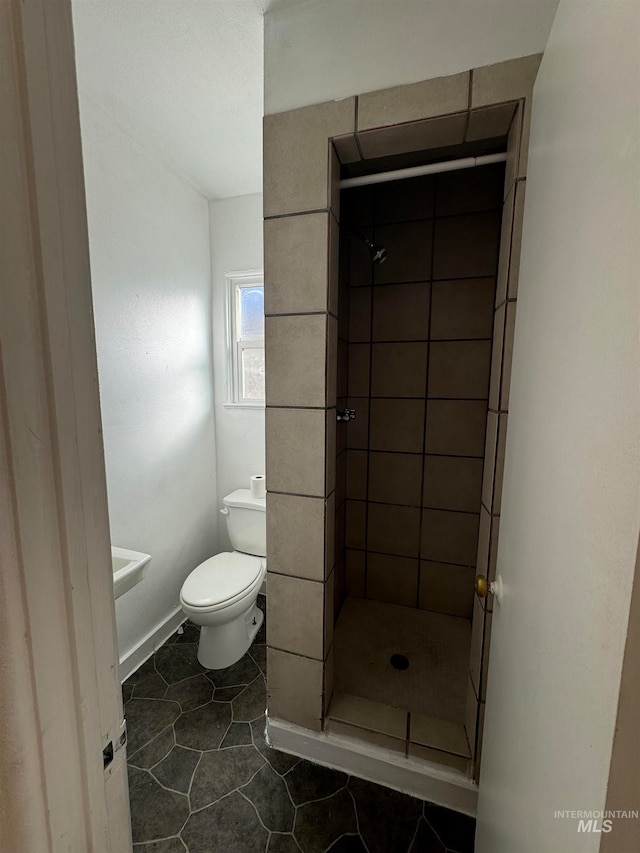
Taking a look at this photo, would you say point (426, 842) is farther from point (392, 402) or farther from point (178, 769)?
point (392, 402)

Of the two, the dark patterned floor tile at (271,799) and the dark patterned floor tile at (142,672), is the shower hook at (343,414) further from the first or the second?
the dark patterned floor tile at (142,672)

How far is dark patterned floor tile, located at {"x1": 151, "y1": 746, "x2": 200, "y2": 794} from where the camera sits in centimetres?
118

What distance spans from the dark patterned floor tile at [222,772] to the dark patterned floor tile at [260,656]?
1.23 feet

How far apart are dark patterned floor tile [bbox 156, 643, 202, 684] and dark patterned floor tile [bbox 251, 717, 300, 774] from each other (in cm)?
45

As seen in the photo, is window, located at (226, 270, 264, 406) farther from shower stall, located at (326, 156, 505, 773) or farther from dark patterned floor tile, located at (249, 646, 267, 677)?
dark patterned floor tile, located at (249, 646, 267, 677)

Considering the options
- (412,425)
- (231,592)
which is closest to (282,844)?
(231,592)

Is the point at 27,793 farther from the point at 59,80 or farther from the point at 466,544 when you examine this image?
the point at 466,544

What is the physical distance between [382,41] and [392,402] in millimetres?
1292

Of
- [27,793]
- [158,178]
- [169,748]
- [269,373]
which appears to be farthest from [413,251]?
[169,748]

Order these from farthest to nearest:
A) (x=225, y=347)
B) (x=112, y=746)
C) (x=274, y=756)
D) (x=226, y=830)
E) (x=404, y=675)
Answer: (x=225, y=347) < (x=404, y=675) < (x=274, y=756) < (x=226, y=830) < (x=112, y=746)

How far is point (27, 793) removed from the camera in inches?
13.7

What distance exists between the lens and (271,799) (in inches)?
44.8

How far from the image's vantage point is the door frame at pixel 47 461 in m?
0.32

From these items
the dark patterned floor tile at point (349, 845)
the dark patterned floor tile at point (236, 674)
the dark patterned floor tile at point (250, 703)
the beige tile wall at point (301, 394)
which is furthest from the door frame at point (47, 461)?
the dark patterned floor tile at point (236, 674)
